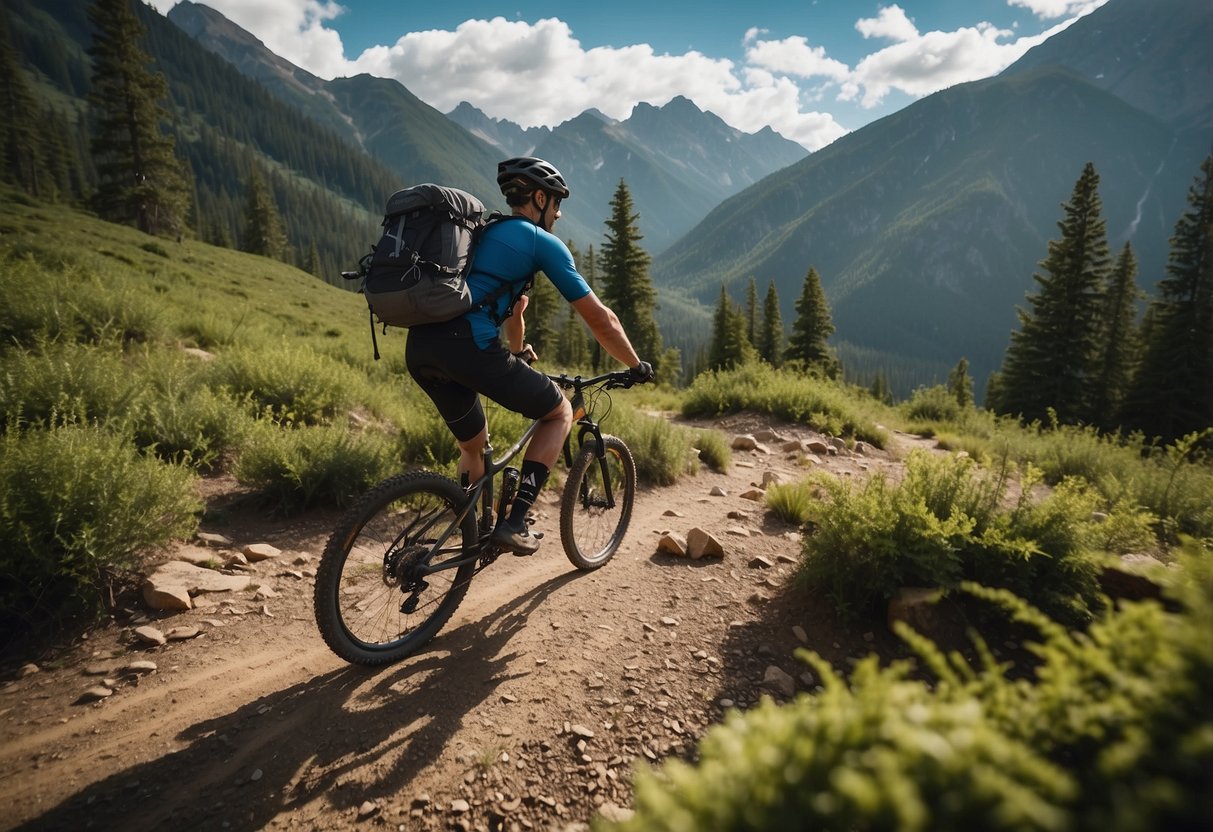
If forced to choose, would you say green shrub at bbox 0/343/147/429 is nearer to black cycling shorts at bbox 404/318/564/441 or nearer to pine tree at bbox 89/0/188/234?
black cycling shorts at bbox 404/318/564/441

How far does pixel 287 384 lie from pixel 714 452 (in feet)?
21.0

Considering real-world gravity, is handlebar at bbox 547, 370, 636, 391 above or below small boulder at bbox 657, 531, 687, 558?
above

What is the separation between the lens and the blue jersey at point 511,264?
3.75 meters

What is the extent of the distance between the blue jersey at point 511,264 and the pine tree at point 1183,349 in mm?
35301

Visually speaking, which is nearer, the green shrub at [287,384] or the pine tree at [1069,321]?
the green shrub at [287,384]

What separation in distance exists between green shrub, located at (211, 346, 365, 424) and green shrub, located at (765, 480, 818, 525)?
5.87m

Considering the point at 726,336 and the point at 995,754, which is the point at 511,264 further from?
the point at 726,336

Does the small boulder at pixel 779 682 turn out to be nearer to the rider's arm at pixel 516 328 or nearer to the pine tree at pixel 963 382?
the rider's arm at pixel 516 328

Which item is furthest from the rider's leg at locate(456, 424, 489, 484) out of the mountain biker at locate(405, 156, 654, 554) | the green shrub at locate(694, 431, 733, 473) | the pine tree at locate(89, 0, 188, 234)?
the pine tree at locate(89, 0, 188, 234)

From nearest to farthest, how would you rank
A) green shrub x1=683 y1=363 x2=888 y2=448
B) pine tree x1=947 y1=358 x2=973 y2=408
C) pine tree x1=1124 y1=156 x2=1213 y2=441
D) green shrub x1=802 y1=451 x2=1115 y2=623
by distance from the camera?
green shrub x1=802 y1=451 x2=1115 y2=623 → green shrub x1=683 y1=363 x2=888 y2=448 → pine tree x1=1124 y1=156 x2=1213 y2=441 → pine tree x1=947 y1=358 x2=973 y2=408

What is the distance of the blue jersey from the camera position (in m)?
3.75

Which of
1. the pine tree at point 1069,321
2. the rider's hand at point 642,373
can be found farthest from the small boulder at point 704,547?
the pine tree at point 1069,321

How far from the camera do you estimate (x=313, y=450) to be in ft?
18.8

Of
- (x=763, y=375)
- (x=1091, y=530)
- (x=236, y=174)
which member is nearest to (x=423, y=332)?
(x=1091, y=530)
